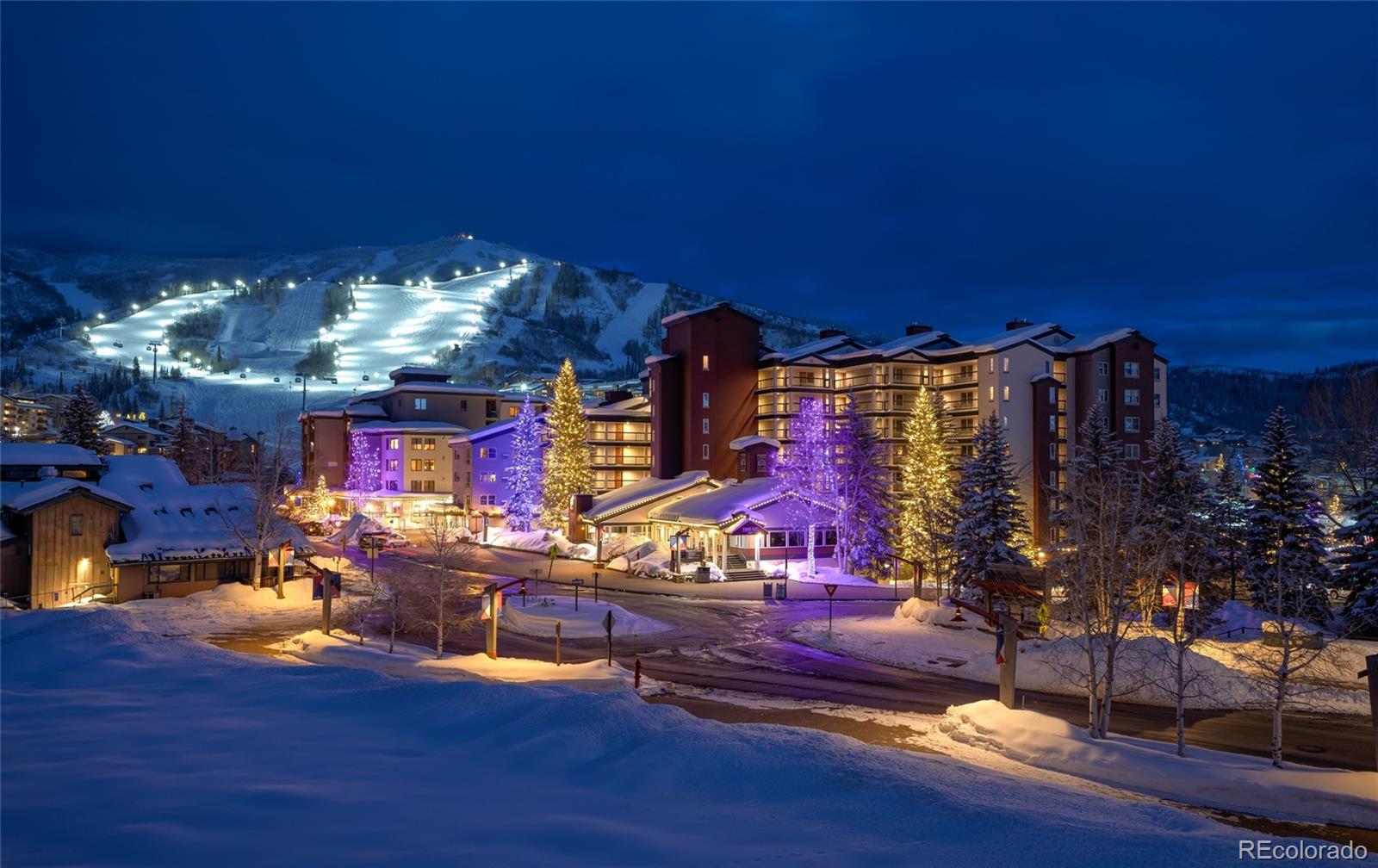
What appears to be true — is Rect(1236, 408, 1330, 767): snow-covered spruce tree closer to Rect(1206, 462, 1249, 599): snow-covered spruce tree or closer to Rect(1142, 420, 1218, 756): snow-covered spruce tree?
Rect(1206, 462, 1249, 599): snow-covered spruce tree

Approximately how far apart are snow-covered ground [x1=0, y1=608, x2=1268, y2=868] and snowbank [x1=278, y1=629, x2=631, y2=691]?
667cm

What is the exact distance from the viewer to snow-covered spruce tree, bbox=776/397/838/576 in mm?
52088

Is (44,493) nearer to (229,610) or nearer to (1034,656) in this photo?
(229,610)

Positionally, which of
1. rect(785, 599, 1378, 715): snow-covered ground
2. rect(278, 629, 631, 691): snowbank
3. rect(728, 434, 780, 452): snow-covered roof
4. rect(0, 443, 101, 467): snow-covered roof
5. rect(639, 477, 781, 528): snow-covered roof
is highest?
rect(728, 434, 780, 452): snow-covered roof

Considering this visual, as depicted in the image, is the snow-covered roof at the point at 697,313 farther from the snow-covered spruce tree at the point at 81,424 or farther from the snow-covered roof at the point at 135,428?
the snow-covered roof at the point at 135,428

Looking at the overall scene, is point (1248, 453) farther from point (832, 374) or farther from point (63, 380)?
point (63, 380)

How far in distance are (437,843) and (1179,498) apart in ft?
124

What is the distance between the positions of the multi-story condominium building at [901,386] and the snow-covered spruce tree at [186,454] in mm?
44019

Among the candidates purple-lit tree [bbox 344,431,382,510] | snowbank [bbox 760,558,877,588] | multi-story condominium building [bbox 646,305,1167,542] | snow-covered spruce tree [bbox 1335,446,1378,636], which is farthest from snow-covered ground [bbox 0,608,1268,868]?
purple-lit tree [bbox 344,431,382,510]

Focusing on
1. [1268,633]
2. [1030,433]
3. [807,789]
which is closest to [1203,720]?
[1268,633]

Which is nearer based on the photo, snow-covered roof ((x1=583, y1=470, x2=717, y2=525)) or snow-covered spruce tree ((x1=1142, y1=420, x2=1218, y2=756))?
snow-covered spruce tree ((x1=1142, y1=420, x2=1218, y2=756))

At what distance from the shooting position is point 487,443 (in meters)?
81.0

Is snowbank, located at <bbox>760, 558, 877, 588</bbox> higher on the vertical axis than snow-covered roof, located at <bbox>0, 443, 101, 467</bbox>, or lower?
lower

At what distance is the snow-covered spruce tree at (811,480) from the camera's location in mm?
52088
